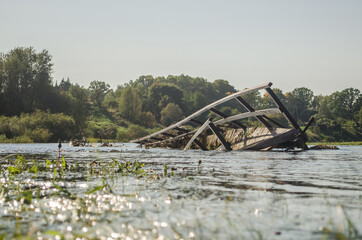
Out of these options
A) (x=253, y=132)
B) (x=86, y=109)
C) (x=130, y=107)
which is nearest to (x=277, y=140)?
(x=253, y=132)

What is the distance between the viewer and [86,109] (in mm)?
76250

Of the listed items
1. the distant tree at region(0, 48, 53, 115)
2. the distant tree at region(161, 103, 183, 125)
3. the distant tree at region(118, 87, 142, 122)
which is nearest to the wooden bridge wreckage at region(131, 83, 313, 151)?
the distant tree at region(0, 48, 53, 115)

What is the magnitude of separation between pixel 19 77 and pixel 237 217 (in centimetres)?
7423

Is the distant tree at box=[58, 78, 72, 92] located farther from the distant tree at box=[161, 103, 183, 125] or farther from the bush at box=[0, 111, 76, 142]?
the bush at box=[0, 111, 76, 142]

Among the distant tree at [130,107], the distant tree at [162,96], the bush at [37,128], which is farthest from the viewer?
the distant tree at [162,96]

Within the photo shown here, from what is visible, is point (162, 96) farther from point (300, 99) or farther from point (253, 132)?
Answer: point (253, 132)

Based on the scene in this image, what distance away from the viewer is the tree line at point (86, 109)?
53.8 metres

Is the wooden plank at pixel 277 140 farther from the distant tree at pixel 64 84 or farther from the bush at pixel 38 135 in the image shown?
the distant tree at pixel 64 84

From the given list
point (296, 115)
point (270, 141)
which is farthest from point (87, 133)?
point (296, 115)

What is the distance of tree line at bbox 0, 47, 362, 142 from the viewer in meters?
53.8

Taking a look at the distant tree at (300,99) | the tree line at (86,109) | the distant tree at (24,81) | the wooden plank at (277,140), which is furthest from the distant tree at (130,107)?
the distant tree at (300,99)

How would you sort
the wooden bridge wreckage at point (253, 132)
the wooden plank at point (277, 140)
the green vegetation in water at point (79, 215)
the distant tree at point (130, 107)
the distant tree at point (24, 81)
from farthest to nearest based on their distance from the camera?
the distant tree at point (130, 107) < the distant tree at point (24, 81) < the wooden plank at point (277, 140) < the wooden bridge wreckage at point (253, 132) < the green vegetation in water at point (79, 215)

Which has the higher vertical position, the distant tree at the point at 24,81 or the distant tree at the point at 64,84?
the distant tree at the point at 64,84

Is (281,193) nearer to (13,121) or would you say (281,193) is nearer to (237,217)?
(237,217)
